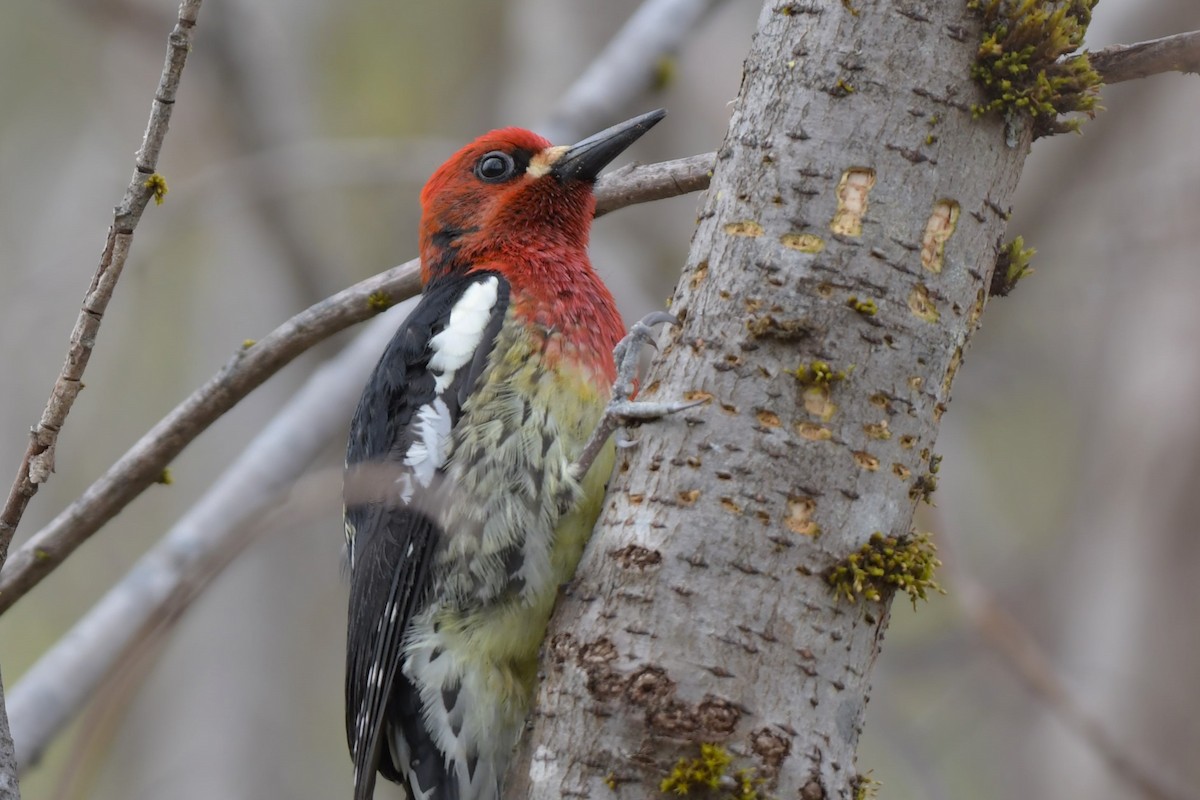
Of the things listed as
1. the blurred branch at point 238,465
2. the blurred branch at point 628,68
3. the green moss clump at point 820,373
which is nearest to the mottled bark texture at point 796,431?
the green moss clump at point 820,373

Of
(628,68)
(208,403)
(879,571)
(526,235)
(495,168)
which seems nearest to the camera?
(879,571)

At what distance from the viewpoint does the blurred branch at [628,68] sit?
15.6 ft

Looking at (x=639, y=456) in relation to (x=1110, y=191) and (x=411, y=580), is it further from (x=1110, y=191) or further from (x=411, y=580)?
(x=1110, y=191)

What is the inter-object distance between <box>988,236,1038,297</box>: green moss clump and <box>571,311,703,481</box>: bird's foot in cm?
60

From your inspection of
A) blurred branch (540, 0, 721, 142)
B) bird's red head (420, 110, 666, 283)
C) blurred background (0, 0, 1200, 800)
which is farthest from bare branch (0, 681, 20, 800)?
blurred branch (540, 0, 721, 142)

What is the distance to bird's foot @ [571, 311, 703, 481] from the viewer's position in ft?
7.16

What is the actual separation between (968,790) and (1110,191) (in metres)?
4.31

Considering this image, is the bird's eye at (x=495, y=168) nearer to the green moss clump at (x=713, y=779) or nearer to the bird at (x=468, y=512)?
the bird at (x=468, y=512)

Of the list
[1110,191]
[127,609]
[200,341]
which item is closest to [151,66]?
[200,341]

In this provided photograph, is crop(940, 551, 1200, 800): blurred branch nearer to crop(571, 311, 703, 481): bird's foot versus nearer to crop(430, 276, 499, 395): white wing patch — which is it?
crop(571, 311, 703, 481): bird's foot

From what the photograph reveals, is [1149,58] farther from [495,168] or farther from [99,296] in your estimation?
[495,168]

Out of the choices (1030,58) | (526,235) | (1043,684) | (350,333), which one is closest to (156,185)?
(1030,58)

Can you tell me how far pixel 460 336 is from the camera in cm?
303

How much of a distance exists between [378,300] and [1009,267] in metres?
1.31
